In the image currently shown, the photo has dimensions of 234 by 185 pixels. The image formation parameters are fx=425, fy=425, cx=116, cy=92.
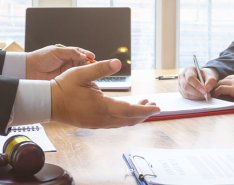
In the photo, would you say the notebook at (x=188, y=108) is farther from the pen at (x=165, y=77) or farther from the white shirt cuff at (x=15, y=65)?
the pen at (x=165, y=77)

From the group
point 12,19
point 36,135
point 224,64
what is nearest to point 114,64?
point 36,135

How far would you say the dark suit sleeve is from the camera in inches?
58.1

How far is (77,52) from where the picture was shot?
111 centimetres

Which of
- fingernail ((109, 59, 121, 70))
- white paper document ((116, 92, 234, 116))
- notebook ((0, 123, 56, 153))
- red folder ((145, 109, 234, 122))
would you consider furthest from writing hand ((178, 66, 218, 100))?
fingernail ((109, 59, 121, 70))

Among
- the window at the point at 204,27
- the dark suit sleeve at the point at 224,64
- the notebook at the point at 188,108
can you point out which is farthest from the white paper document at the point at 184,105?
the window at the point at 204,27

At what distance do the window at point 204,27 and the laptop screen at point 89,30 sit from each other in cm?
135

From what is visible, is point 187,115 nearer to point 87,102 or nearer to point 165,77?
point 87,102

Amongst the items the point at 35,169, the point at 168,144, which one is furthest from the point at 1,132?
the point at 168,144

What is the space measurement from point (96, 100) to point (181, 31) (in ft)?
8.10

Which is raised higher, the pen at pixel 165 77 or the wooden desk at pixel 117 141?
the pen at pixel 165 77

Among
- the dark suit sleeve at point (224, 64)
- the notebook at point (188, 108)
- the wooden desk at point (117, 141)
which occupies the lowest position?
the wooden desk at point (117, 141)

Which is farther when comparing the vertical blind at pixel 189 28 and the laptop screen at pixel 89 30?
the vertical blind at pixel 189 28

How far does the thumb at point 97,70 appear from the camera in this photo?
0.70 meters

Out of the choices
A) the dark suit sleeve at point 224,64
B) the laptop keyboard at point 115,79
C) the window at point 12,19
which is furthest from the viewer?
the window at point 12,19
